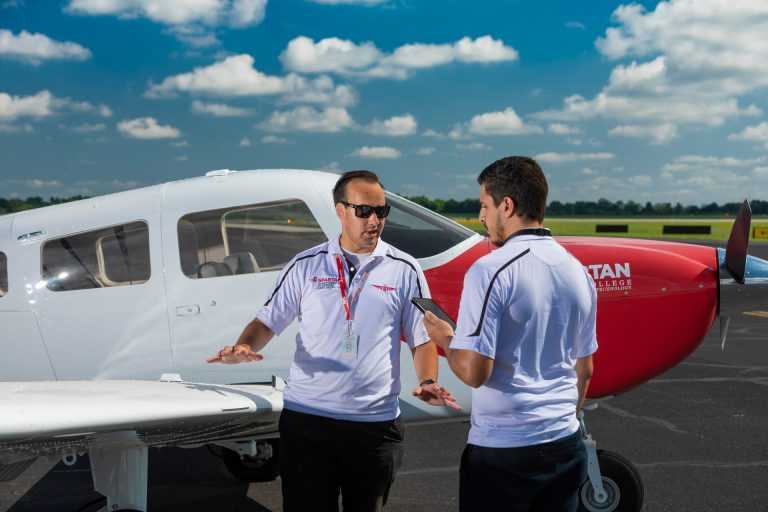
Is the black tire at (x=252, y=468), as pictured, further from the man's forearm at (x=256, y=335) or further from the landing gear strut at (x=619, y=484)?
the man's forearm at (x=256, y=335)

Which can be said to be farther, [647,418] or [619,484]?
[647,418]

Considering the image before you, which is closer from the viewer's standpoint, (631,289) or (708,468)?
(631,289)

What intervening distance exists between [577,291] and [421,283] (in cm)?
66

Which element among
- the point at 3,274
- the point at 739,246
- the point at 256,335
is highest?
the point at 739,246

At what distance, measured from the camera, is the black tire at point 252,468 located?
5.01m

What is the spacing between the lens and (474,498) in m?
2.08

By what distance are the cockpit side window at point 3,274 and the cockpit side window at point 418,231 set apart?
78.3 inches

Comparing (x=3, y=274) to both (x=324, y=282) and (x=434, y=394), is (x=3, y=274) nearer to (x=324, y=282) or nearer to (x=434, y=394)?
(x=324, y=282)

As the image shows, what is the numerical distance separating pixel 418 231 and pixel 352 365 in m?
1.51

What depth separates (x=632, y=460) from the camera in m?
5.29

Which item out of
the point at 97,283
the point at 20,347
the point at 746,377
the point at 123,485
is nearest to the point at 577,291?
the point at 123,485

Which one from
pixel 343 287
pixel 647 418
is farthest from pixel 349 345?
pixel 647 418

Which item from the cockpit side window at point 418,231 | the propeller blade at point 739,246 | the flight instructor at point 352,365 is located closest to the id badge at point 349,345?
the flight instructor at point 352,365

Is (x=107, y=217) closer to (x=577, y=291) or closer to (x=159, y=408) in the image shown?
(x=159, y=408)
